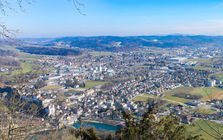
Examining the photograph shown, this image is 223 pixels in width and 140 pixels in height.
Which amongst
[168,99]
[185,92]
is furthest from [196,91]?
[168,99]

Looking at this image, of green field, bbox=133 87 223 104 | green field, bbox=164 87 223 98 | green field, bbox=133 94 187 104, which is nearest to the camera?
green field, bbox=133 94 187 104

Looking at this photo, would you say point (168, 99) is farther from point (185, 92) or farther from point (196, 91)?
point (196, 91)

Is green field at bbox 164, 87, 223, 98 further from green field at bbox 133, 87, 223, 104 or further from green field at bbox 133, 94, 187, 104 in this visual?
green field at bbox 133, 94, 187, 104

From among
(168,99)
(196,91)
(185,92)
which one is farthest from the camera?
(196,91)

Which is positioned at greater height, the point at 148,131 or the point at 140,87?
the point at 148,131

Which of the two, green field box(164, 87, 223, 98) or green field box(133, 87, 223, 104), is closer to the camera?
green field box(133, 87, 223, 104)

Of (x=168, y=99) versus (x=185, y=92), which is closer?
(x=168, y=99)

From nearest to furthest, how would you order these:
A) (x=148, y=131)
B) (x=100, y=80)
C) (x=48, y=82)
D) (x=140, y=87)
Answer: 1. (x=148, y=131)
2. (x=140, y=87)
3. (x=48, y=82)
4. (x=100, y=80)

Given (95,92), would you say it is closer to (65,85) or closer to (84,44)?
(65,85)

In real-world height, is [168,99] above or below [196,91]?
below

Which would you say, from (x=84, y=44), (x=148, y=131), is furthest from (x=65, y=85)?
(x=84, y=44)

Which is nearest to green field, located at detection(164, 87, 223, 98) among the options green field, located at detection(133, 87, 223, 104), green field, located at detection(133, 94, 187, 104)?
green field, located at detection(133, 87, 223, 104)
